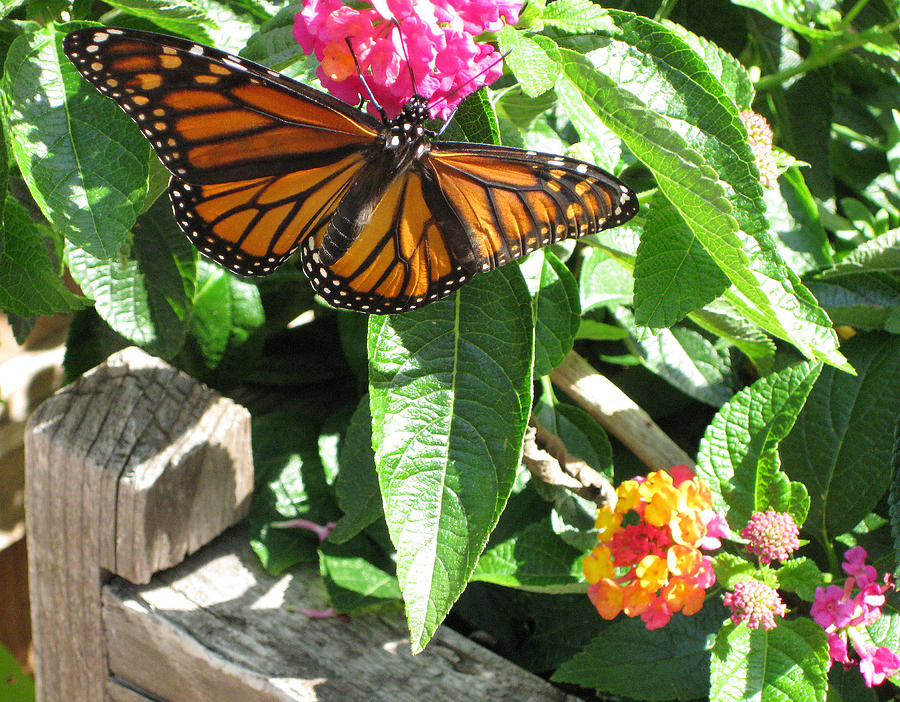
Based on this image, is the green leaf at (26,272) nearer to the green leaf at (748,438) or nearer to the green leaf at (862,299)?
the green leaf at (748,438)

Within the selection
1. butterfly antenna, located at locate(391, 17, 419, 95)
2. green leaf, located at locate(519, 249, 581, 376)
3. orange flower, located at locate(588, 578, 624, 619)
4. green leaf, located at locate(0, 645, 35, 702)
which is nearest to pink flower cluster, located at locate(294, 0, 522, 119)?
butterfly antenna, located at locate(391, 17, 419, 95)

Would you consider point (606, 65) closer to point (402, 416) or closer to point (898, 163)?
point (402, 416)

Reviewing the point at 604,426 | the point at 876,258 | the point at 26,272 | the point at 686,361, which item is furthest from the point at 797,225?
the point at 26,272

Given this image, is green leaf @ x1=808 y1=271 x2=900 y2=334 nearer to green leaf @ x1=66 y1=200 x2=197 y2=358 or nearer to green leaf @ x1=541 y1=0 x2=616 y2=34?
green leaf @ x1=541 y1=0 x2=616 y2=34

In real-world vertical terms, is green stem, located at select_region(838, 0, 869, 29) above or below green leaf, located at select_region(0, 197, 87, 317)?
above

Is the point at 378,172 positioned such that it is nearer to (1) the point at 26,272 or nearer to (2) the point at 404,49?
(2) the point at 404,49

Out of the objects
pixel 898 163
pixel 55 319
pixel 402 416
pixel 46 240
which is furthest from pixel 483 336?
pixel 55 319
